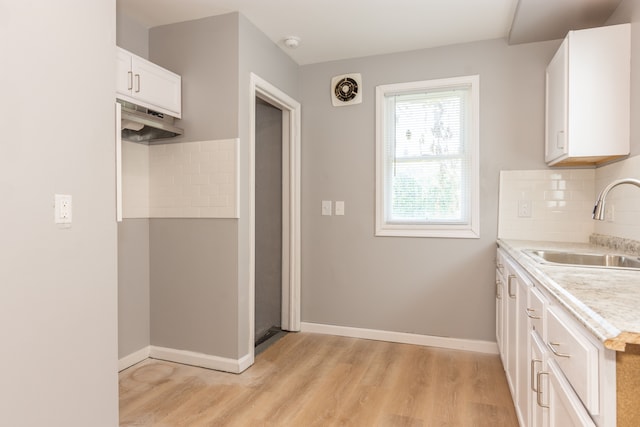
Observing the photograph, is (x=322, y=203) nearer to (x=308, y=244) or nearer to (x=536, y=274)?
(x=308, y=244)

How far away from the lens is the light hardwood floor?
82.3 inches

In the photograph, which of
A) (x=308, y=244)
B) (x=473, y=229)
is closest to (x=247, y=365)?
(x=308, y=244)

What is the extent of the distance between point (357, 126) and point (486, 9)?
1279 mm

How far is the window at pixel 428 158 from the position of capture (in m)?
3.10

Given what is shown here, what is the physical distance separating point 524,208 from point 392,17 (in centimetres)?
171

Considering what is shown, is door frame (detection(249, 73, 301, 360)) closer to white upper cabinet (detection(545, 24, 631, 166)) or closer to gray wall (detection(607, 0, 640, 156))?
white upper cabinet (detection(545, 24, 631, 166))

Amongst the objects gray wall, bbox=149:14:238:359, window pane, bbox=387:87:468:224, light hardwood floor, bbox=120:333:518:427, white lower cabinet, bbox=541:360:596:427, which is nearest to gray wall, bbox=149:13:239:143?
gray wall, bbox=149:14:238:359

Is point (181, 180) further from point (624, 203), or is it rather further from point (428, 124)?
point (624, 203)

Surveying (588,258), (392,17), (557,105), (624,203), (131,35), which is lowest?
(588,258)

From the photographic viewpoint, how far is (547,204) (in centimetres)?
288

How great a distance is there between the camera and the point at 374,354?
300 centimetres

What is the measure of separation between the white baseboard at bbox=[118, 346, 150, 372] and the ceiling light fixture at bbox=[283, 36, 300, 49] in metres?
2.58

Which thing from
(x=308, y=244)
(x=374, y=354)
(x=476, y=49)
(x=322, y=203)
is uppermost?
(x=476, y=49)

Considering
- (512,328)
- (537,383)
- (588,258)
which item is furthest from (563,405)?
(588,258)
